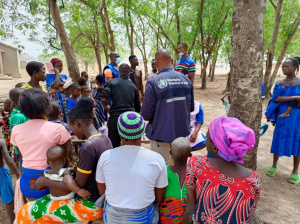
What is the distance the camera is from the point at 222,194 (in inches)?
55.3

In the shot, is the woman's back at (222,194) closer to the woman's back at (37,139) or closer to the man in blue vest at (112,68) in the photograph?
the woman's back at (37,139)

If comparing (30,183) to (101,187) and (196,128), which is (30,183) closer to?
(101,187)

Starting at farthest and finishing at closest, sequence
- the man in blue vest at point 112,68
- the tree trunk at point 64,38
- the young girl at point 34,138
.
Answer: the tree trunk at point 64,38, the man in blue vest at point 112,68, the young girl at point 34,138

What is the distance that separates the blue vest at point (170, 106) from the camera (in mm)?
2574

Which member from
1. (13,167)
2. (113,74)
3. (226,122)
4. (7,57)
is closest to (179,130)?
(226,122)

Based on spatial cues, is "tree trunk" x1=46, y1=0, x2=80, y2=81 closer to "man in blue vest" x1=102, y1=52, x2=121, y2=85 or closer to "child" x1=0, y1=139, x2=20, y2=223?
"man in blue vest" x1=102, y1=52, x2=121, y2=85

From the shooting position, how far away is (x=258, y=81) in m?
2.42

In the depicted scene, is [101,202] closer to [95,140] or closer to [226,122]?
[95,140]

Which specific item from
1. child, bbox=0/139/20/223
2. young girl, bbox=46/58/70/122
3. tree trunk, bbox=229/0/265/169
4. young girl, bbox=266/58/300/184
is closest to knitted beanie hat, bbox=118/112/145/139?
tree trunk, bbox=229/0/265/169

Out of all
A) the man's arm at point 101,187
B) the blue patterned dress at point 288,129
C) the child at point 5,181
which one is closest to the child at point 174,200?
the man's arm at point 101,187

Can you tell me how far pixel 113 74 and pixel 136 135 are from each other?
322 centimetres

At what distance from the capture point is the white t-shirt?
64.7 inches

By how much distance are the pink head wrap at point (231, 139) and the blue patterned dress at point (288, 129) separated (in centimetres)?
257

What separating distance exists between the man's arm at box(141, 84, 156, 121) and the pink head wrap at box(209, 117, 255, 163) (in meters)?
1.27
